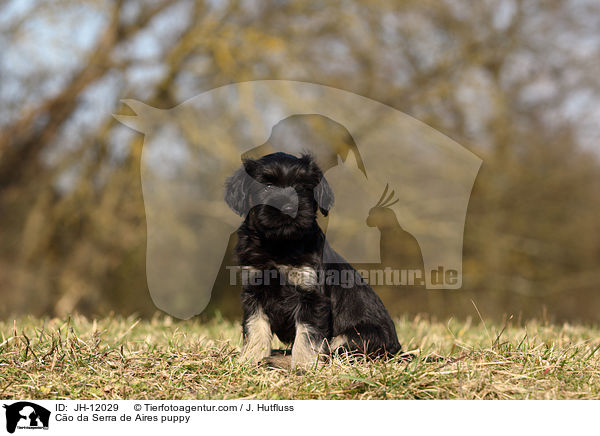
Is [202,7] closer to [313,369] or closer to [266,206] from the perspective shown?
[266,206]

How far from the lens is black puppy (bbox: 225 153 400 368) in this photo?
3.86 meters

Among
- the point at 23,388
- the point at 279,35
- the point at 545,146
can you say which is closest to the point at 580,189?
the point at 545,146

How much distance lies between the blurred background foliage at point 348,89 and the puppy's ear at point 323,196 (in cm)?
685

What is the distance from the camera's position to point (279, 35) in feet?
36.5

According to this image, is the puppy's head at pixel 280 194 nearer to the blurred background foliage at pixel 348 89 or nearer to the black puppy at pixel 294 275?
the black puppy at pixel 294 275

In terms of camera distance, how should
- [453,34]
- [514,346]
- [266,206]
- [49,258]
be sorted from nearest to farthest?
[266,206] < [514,346] < [49,258] < [453,34]

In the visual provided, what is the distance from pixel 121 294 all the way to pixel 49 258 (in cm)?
167

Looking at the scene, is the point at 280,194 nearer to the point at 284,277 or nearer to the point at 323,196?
the point at 323,196

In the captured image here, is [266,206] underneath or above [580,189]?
underneath

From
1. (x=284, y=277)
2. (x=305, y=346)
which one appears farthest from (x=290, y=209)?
(x=305, y=346)

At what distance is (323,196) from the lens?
4098 mm

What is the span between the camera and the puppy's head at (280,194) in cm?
383
